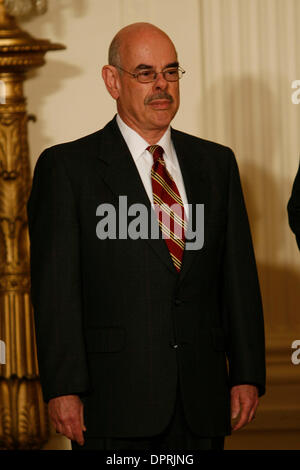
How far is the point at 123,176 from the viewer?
2.99 m

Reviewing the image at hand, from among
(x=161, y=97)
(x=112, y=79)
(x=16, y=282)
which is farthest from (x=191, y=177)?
(x=16, y=282)

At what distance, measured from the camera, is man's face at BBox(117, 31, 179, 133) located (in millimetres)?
2975

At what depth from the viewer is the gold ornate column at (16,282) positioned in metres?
4.77

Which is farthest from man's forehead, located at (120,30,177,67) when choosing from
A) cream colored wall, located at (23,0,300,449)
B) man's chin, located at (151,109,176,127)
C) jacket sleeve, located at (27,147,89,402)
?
cream colored wall, located at (23,0,300,449)

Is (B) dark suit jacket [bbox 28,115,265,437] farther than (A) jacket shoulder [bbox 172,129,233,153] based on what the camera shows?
No

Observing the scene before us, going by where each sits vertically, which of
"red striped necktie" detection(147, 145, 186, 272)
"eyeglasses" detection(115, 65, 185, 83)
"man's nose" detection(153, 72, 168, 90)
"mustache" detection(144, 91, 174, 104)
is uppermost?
"eyeglasses" detection(115, 65, 185, 83)

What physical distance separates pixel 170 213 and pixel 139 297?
0.26 m

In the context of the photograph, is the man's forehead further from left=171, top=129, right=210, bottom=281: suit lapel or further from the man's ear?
left=171, top=129, right=210, bottom=281: suit lapel

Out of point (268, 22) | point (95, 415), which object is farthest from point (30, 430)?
point (268, 22)

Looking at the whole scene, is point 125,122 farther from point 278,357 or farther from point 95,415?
point 278,357

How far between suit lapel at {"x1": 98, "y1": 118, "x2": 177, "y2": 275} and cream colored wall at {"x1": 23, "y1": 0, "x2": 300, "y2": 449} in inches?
81.8

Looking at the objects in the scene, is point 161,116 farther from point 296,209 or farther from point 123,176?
point 296,209

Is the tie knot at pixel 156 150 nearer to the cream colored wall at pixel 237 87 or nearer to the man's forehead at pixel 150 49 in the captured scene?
the man's forehead at pixel 150 49

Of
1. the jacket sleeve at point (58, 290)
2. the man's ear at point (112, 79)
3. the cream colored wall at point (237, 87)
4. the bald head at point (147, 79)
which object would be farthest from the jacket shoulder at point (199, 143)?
the cream colored wall at point (237, 87)
